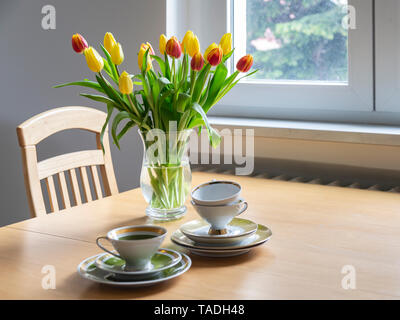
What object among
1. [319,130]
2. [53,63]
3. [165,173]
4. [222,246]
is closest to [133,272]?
[222,246]

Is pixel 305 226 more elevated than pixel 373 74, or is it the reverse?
pixel 373 74

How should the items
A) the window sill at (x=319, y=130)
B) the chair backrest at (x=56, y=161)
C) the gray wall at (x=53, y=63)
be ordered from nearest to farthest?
1. the chair backrest at (x=56, y=161)
2. the window sill at (x=319, y=130)
3. the gray wall at (x=53, y=63)

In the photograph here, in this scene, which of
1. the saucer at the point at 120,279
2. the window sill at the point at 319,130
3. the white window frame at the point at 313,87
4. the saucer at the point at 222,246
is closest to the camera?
the saucer at the point at 120,279

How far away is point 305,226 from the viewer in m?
1.12

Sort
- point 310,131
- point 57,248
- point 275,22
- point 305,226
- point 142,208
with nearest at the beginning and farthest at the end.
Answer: point 57,248 < point 305,226 < point 142,208 < point 310,131 < point 275,22

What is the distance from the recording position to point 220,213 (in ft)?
3.12

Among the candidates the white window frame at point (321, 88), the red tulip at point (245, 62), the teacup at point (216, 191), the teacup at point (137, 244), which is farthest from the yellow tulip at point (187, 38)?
the white window frame at point (321, 88)

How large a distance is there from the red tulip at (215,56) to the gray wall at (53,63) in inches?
36.6

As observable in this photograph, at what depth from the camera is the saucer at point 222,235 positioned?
0.94 metres

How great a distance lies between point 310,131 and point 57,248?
0.92 metres

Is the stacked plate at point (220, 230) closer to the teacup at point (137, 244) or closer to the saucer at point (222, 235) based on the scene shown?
the saucer at point (222, 235)

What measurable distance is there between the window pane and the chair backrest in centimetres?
67
